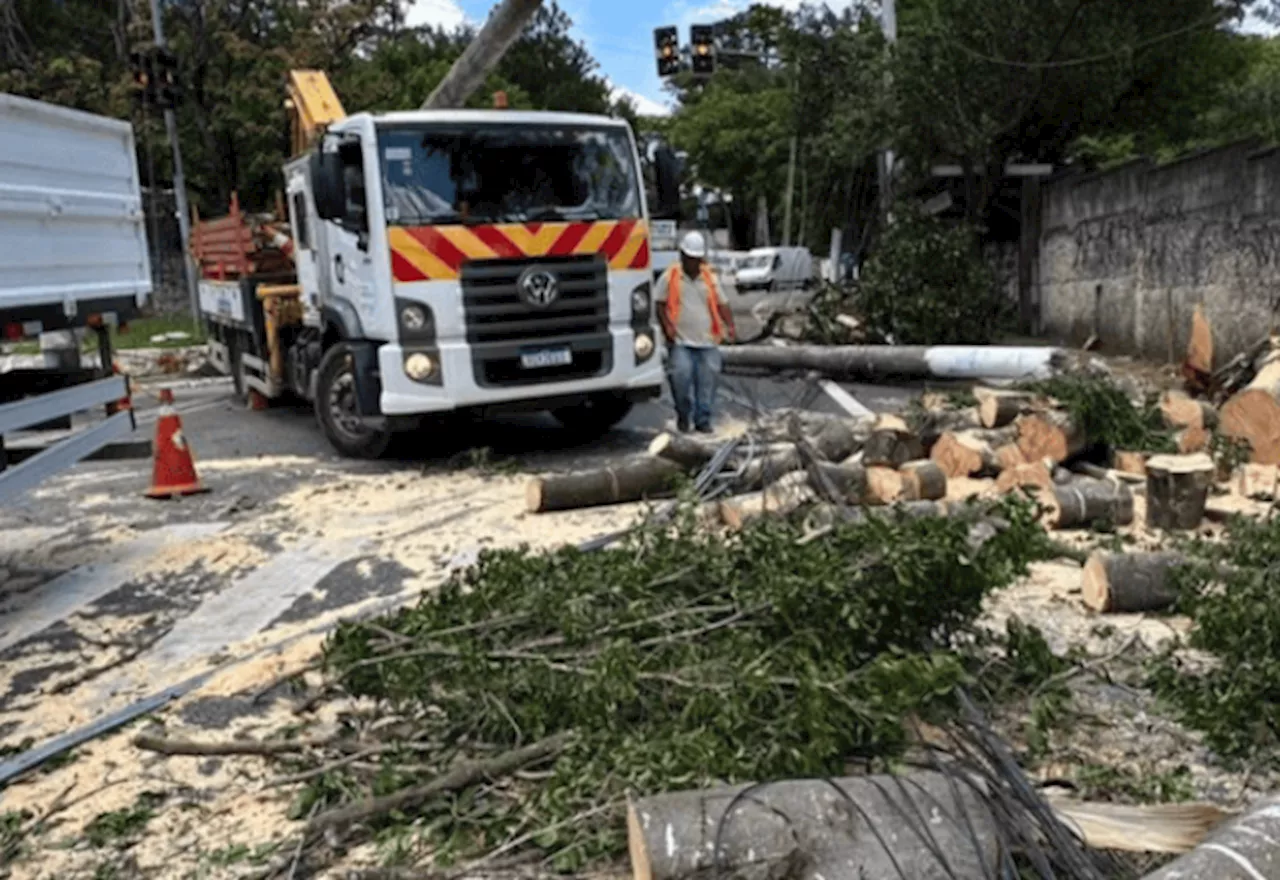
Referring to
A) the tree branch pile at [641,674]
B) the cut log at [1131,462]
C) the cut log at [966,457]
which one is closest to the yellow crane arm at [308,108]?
the cut log at [966,457]

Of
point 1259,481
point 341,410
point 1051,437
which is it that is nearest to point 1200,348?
point 1259,481

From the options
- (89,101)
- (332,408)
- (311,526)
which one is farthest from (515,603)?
(89,101)

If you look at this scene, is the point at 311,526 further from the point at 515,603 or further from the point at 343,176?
the point at 515,603

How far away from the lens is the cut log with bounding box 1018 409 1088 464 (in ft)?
23.3

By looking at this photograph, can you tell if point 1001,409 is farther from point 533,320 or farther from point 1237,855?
point 1237,855

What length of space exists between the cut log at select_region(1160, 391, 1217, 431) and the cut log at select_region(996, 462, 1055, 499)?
138 centimetres

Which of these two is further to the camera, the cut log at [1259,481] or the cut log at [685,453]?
the cut log at [685,453]

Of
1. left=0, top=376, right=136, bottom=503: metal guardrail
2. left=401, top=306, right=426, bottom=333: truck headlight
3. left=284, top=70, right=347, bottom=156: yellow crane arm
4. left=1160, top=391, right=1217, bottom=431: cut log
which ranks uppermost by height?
left=284, top=70, right=347, bottom=156: yellow crane arm

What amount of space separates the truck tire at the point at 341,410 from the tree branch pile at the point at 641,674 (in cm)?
507

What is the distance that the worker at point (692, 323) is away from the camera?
9383 mm

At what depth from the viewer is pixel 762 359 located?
46.3 ft

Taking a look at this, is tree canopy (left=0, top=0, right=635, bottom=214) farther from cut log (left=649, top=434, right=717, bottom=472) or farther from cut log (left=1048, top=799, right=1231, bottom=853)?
cut log (left=1048, top=799, right=1231, bottom=853)

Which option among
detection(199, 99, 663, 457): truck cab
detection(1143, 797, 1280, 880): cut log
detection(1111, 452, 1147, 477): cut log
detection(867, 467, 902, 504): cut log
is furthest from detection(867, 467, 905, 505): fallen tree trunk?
detection(1143, 797, 1280, 880): cut log

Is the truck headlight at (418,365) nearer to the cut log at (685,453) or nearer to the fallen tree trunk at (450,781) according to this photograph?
the cut log at (685,453)
